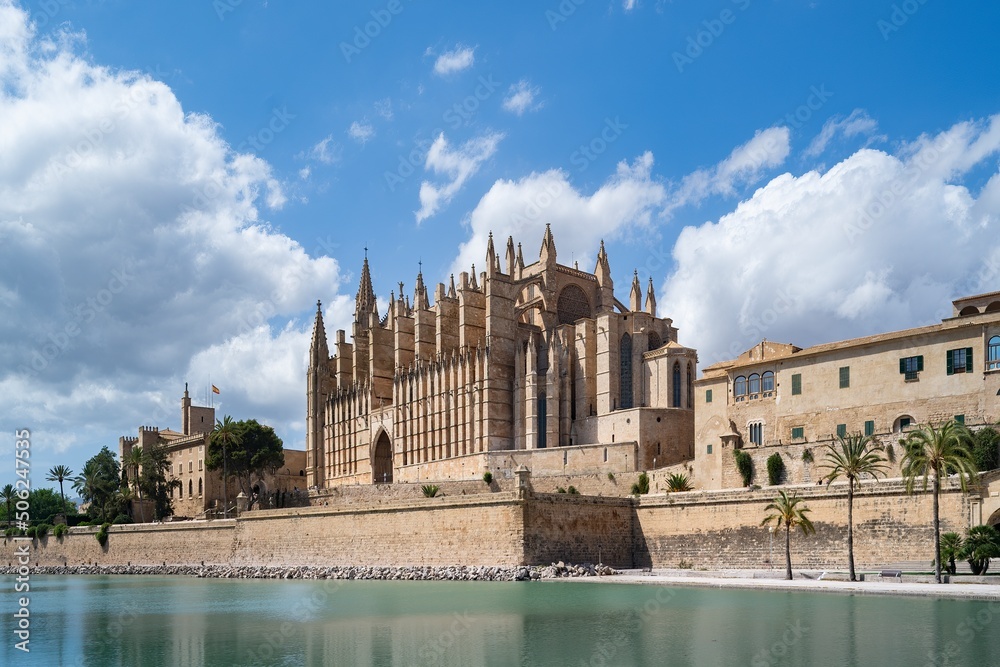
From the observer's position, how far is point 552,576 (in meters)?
36.5

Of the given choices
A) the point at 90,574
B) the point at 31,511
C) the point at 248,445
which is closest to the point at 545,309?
the point at 248,445

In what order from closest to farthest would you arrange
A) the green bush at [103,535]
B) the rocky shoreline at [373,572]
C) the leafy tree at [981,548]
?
1. the leafy tree at [981,548]
2. the rocky shoreline at [373,572]
3. the green bush at [103,535]

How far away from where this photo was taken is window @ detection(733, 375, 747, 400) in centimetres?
4284

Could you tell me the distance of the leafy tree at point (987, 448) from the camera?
3253 centimetres

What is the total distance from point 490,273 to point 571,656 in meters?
42.5

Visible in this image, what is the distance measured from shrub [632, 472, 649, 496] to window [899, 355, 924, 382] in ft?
38.8

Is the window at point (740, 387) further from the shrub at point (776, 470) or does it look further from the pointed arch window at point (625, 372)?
the pointed arch window at point (625, 372)

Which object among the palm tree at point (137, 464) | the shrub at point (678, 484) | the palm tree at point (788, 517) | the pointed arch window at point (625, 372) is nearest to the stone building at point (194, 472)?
the palm tree at point (137, 464)

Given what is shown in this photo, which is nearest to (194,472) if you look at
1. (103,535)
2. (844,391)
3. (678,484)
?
(103,535)

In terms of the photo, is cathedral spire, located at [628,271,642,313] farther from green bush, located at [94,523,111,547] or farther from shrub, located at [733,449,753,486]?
green bush, located at [94,523,111,547]

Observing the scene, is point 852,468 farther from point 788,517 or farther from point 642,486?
point 642,486

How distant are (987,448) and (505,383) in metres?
31.8

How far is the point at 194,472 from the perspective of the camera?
71875 millimetres

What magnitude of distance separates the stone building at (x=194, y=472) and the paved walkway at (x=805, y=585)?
119ft
